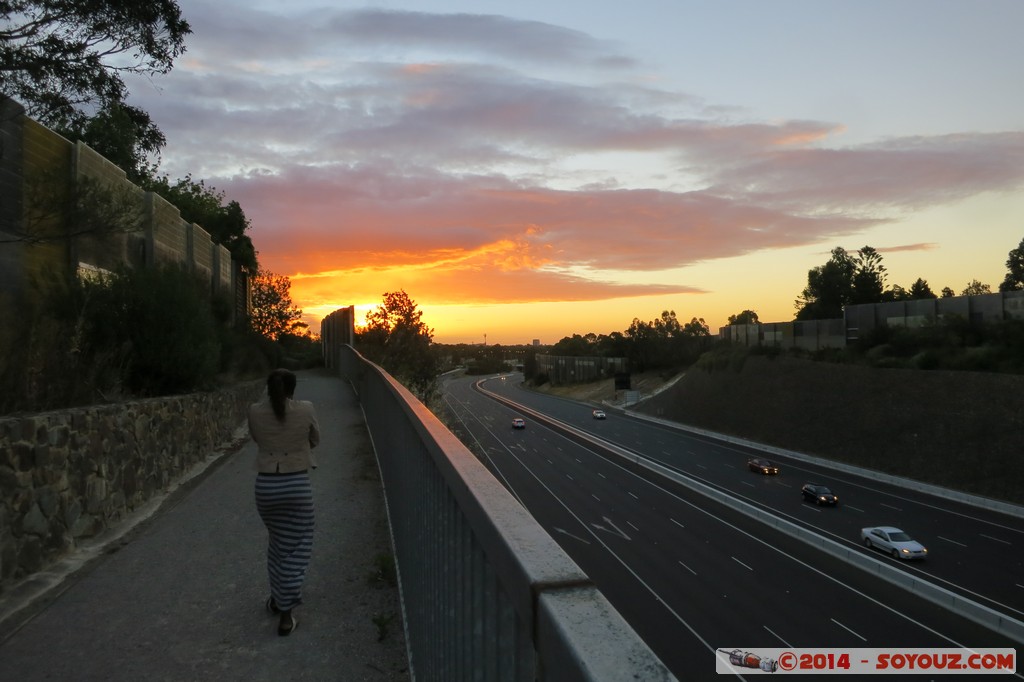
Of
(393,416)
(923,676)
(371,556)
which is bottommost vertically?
(923,676)

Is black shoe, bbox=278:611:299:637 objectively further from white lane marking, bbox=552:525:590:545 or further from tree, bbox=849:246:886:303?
tree, bbox=849:246:886:303

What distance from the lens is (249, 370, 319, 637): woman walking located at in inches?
192

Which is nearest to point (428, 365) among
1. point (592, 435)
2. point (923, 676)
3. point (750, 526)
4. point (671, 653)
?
point (750, 526)

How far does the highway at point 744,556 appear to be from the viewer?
20.0m

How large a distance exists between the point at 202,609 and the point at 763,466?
44138mm

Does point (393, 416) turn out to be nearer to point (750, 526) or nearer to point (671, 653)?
point (671, 653)

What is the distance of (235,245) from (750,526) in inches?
1288

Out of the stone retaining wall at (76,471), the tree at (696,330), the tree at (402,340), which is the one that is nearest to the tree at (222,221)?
the tree at (402,340)

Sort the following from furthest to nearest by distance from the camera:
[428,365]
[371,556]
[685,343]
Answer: [685,343], [428,365], [371,556]

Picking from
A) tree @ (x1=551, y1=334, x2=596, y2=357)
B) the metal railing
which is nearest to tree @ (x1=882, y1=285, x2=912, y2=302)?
tree @ (x1=551, y1=334, x2=596, y2=357)

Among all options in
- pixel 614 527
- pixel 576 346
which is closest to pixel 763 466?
pixel 614 527

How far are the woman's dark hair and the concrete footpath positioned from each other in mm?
1472

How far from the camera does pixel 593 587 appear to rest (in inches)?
52.2

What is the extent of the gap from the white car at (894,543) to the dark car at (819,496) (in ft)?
22.4
